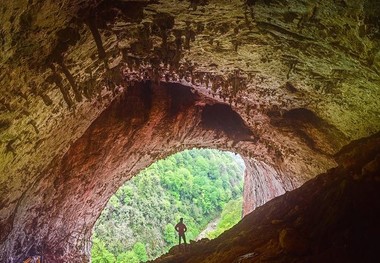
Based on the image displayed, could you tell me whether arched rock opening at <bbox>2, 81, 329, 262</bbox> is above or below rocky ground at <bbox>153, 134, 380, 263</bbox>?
above

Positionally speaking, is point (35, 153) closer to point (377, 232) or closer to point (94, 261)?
point (377, 232)

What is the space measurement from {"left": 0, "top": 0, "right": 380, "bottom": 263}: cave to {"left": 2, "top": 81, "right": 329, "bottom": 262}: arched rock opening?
40 millimetres

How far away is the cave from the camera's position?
11.7ft

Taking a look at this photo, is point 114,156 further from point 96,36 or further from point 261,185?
point 261,185

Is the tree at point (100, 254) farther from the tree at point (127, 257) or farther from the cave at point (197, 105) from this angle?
the cave at point (197, 105)

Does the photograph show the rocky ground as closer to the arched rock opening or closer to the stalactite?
the stalactite

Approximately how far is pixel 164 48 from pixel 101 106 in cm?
229

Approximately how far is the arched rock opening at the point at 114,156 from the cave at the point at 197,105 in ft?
0.13

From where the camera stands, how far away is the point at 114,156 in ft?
27.7

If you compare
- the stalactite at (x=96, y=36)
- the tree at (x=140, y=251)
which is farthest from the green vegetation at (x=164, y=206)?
the stalactite at (x=96, y=36)

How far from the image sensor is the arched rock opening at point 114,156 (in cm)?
700

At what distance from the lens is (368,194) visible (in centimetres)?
340

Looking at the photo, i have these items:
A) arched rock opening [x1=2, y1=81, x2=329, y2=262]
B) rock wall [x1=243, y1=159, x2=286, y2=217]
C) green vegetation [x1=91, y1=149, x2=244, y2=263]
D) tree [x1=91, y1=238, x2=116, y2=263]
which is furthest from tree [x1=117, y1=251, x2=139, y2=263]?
arched rock opening [x1=2, y1=81, x2=329, y2=262]

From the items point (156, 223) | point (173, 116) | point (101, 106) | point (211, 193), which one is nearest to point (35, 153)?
point (101, 106)
